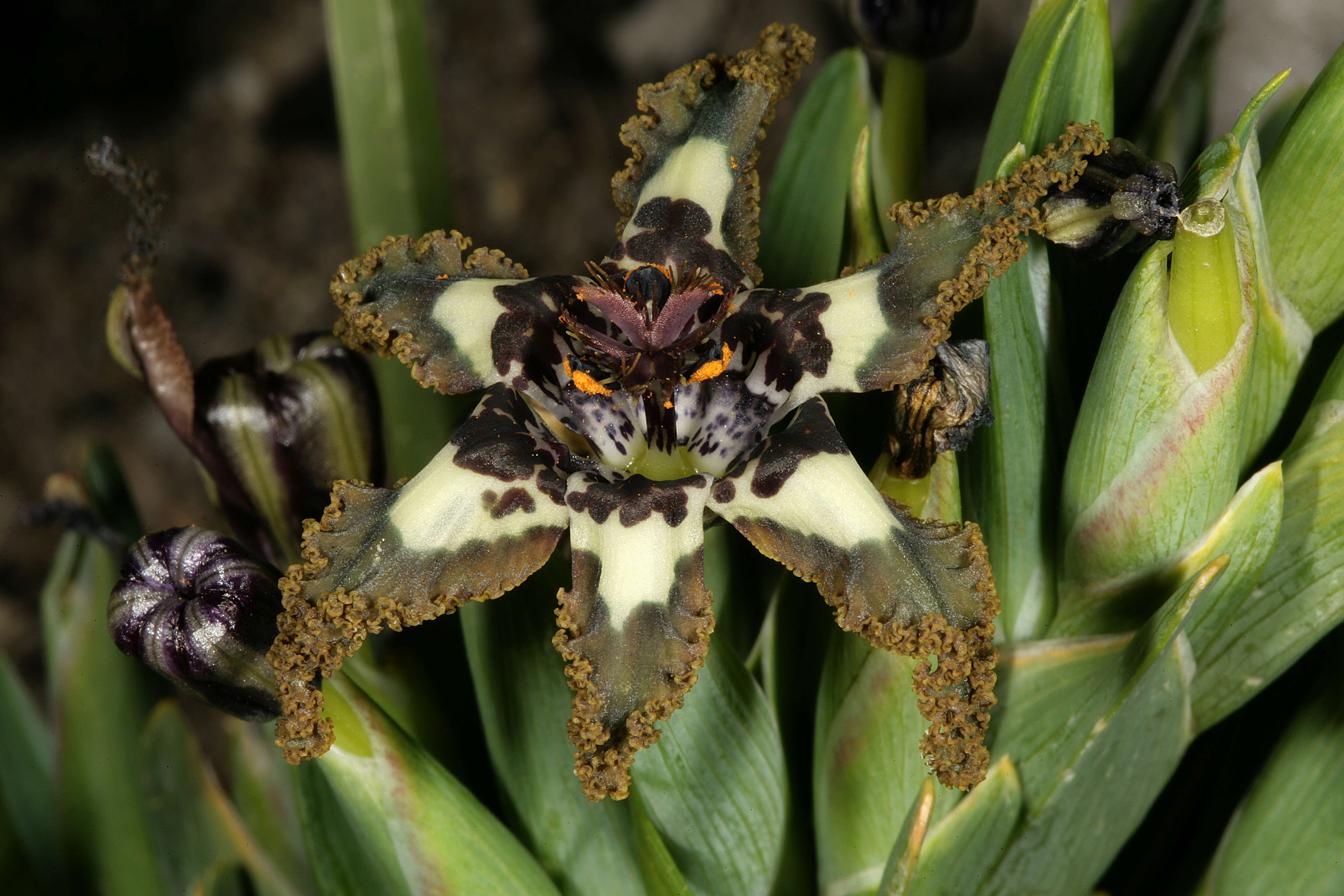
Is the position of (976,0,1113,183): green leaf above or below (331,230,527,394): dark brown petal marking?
below

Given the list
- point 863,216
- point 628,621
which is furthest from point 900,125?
point 628,621

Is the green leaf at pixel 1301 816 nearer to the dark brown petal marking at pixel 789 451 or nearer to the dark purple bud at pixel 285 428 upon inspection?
the dark brown petal marking at pixel 789 451

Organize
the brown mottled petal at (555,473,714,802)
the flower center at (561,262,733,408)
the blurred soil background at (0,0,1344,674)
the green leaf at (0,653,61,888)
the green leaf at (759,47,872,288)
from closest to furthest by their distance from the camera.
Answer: the brown mottled petal at (555,473,714,802) → the flower center at (561,262,733,408) → the green leaf at (759,47,872,288) → the green leaf at (0,653,61,888) → the blurred soil background at (0,0,1344,674)

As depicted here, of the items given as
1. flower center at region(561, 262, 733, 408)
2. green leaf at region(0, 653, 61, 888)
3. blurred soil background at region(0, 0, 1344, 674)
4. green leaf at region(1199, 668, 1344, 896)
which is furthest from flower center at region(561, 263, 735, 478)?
blurred soil background at region(0, 0, 1344, 674)

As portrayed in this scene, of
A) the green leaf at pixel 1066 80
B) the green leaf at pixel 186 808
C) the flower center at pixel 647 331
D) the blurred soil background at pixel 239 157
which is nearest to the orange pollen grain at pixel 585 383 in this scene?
the flower center at pixel 647 331

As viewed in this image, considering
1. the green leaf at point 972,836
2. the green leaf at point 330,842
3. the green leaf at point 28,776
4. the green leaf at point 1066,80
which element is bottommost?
the green leaf at point 972,836

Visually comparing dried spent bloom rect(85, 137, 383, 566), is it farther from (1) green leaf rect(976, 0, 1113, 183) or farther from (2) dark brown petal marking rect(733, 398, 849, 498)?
(1) green leaf rect(976, 0, 1113, 183)

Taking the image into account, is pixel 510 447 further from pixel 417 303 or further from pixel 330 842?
pixel 330 842
